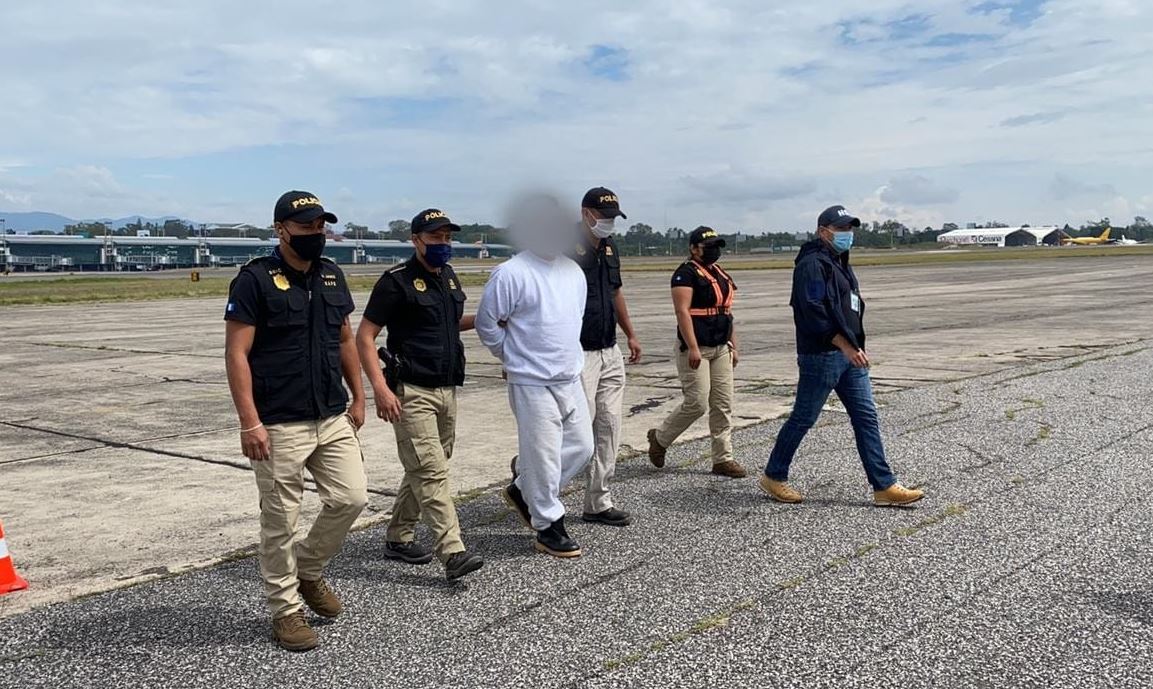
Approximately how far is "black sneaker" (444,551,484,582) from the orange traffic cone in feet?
7.21

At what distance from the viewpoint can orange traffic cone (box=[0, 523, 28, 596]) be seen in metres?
4.85

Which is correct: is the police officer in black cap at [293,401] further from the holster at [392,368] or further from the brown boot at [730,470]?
the brown boot at [730,470]

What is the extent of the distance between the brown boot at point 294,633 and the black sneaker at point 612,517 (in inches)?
86.2

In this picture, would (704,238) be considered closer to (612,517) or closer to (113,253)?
(612,517)

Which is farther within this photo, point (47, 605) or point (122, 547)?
point (122, 547)

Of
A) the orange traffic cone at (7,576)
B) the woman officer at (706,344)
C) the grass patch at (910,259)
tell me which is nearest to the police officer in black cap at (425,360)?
the orange traffic cone at (7,576)

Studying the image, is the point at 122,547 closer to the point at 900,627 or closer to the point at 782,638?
the point at 782,638

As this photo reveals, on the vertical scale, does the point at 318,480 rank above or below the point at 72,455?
above

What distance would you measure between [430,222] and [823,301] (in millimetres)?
2564

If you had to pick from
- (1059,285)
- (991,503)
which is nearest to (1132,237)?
(1059,285)

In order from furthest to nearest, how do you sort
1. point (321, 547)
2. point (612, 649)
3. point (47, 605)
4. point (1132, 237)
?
point (1132, 237) < point (47, 605) < point (321, 547) < point (612, 649)

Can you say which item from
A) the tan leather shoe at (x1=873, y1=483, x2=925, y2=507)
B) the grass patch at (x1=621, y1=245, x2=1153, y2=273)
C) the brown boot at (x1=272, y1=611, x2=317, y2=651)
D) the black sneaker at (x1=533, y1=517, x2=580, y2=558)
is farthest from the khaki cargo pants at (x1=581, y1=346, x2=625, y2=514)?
the grass patch at (x1=621, y1=245, x2=1153, y2=273)

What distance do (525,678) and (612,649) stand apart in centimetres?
43

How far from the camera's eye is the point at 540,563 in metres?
5.17
